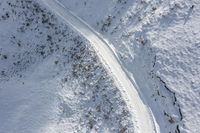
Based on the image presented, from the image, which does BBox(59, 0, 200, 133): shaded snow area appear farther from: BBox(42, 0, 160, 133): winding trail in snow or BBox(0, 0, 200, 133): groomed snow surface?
BBox(42, 0, 160, 133): winding trail in snow

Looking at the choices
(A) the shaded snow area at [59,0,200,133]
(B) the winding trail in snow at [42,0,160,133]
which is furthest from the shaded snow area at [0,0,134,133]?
(A) the shaded snow area at [59,0,200,133]

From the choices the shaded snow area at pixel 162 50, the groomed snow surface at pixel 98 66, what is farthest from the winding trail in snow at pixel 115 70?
the shaded snow area at pixel 162 50

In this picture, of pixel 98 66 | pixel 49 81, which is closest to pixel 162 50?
pixel 98 66

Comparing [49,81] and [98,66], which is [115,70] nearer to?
[98,66]

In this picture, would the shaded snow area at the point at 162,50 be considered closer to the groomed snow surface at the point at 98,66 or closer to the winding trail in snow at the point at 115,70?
the groomed snow surface at the point at 98,66

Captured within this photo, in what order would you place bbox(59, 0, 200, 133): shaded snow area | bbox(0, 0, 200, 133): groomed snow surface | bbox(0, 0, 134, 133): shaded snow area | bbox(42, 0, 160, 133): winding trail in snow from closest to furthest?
1. bbox(59, 0, 200, 133): shaded snow area
2. bbox(42, 0, 160, 133): winding trail in snow
3. bbox(0, 0, 200, 133): groomed snow surface
4. bbox(0, 0, 134, 133): shaded snow area
